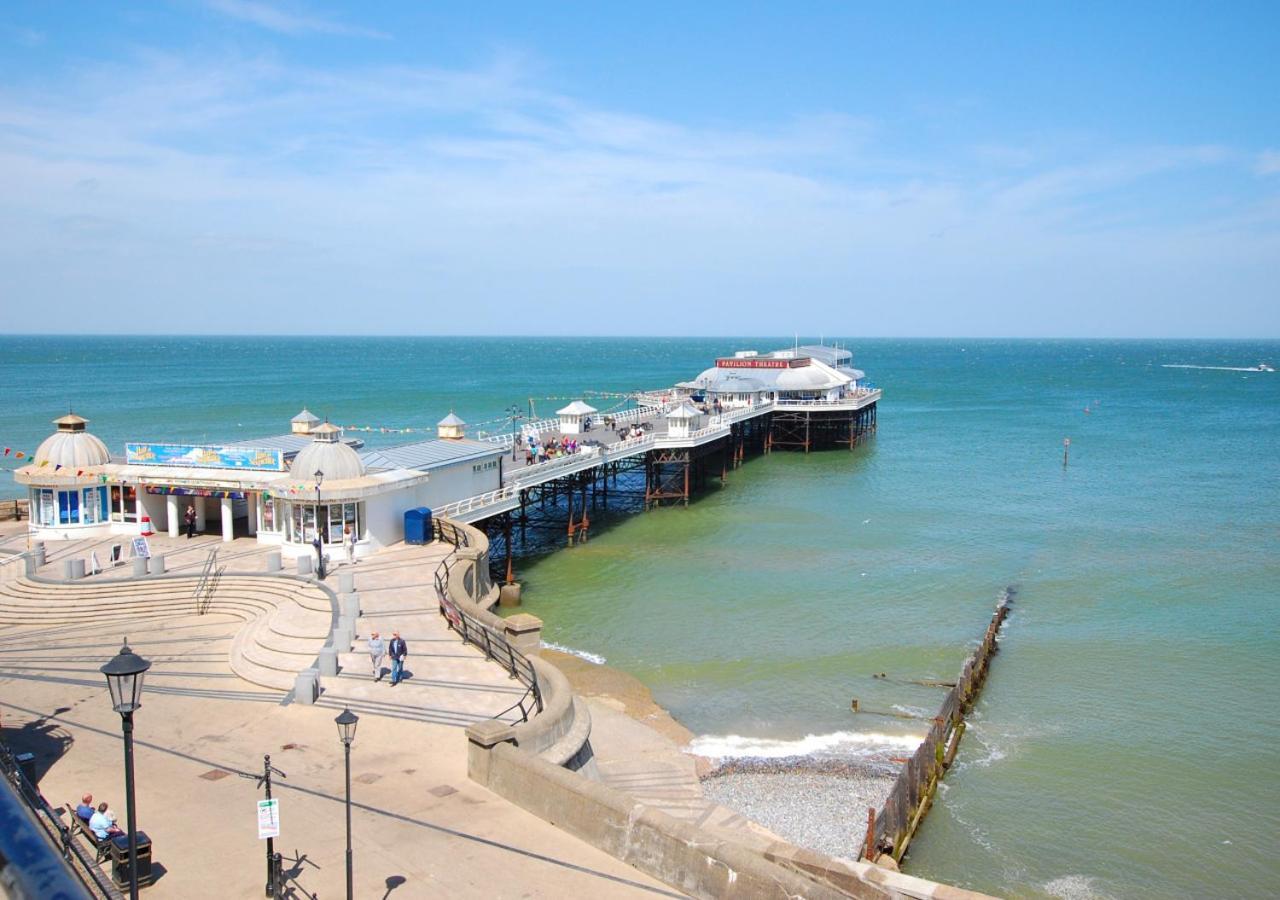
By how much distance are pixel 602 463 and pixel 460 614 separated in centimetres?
2406

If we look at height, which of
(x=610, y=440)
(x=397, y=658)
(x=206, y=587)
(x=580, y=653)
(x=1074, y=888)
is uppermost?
(x=610, y=440)

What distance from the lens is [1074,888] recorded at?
678 inches

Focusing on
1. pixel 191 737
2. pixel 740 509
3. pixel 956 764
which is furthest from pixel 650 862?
pixel 740 509

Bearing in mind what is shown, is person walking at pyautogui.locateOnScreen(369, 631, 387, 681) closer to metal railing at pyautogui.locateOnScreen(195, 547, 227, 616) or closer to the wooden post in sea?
metal railing at pyautogui.locateOnScreen(195, 547, 227, 616)

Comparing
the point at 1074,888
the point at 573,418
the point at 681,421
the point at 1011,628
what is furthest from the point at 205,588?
the point at 681,421

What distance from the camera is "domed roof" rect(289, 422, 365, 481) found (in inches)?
1109

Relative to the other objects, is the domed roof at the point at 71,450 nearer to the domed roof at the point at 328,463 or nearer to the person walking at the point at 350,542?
the domed roof at the point at 328,463

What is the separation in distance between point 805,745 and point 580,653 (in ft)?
25.0

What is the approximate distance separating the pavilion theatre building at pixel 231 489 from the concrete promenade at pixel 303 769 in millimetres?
5919

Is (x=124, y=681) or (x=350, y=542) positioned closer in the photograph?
(x=124, y=681)

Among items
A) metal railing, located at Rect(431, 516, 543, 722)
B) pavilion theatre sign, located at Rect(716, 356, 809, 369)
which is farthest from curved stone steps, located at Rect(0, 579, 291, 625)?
pavilion theatre sign, located at Rect(716, 356, 809, 369)

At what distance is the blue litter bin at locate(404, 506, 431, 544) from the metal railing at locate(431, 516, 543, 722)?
3.14 meters

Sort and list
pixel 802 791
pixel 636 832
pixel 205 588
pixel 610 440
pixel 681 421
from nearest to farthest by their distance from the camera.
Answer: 1. pixel 636 832
2. pixel 802 791
3. pixel 205 588
4. pixel 610 440
5. pixel 681 421

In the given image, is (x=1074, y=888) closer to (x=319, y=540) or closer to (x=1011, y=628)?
(x=1011, y=628)
